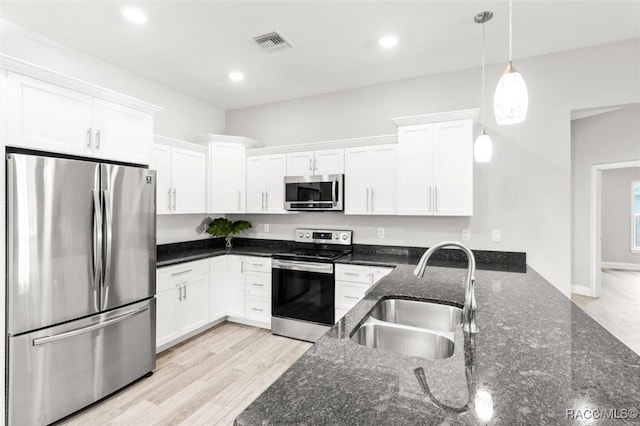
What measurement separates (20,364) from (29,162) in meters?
1.25

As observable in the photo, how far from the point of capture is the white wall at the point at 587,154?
472 cm

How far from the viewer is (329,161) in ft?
11.9

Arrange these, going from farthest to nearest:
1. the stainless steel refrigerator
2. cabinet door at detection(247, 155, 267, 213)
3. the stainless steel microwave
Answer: cabinet door at detection(247, 155, 267, 213) → the stainless steel microwave → the stainless steel refrigerator

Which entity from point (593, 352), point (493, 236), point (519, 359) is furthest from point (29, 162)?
point (493, 236)

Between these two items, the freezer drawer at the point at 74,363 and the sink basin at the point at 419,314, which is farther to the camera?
the freezer drawer at the point at 74,363

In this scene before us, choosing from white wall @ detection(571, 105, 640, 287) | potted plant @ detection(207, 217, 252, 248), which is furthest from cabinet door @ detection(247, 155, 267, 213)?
white wall @ detection(571, 105, 640, 287)

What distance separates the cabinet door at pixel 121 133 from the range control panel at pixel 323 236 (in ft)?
6.42

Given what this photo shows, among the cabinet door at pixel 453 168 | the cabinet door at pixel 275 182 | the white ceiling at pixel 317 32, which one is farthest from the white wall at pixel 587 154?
the cabinet door at pixel 275 182

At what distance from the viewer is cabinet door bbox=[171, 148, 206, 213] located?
3.49 m

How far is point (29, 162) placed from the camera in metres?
1.93

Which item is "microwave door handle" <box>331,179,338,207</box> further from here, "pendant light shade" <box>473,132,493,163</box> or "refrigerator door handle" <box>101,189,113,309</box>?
"refrigerator door handle" <box>101,189,113,309</box>

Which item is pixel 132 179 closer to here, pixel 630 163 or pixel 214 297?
pixel 214 297

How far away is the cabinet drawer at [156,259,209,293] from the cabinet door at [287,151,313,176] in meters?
1.47

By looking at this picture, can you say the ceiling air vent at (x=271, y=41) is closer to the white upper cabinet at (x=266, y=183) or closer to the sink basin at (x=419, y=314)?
the white upper cabinet at (x=266, y=183)
